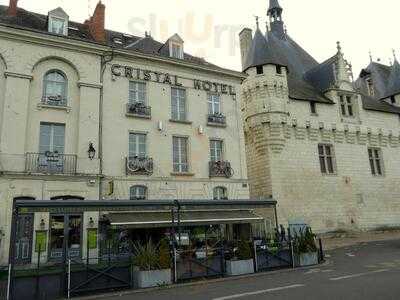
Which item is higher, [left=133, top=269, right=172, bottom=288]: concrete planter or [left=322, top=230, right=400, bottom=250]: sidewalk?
[left=322, top=230, right=400, bottom=250]: sidewalk

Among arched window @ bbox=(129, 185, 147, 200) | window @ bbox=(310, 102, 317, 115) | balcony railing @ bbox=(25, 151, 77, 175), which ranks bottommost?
arched window @ bbox=(129, 185, 147, 200)

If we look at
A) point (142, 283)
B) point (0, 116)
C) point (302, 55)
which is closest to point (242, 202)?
point (142, 283)

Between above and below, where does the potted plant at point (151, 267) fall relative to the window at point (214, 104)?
below

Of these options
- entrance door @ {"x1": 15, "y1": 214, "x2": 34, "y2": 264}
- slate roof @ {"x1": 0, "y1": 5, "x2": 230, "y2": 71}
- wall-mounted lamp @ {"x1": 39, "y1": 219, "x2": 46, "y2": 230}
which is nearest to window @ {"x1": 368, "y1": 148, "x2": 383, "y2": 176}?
slate roof @ {"x1": 0, "y1": 5, "x2": 230, "y2": 71}

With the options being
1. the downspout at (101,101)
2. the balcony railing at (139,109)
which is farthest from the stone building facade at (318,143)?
the downspout at (101,101)

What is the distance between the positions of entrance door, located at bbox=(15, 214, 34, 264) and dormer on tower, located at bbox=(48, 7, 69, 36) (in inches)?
320

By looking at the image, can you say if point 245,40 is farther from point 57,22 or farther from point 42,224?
point 42,224

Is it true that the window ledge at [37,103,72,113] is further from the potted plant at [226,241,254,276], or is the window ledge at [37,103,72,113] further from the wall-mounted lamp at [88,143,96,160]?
the potted plant at [226,241,254,276]

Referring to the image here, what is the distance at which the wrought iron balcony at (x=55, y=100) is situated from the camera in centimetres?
1608

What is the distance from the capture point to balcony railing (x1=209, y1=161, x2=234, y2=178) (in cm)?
1873

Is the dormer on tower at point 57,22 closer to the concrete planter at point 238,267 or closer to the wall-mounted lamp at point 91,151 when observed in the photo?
the wall-mounted lamp at point 91,151

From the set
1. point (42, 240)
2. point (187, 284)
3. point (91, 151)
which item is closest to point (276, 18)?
point (91, 151)

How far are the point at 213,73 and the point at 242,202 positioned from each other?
890 centimetres

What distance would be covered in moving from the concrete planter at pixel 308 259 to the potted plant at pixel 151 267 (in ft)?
16.6
